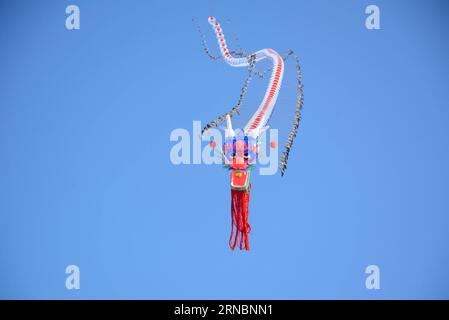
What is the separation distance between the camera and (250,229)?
806cm

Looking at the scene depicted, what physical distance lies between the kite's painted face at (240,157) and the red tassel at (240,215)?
0.14 meters

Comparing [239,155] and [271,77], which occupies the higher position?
[271,77]

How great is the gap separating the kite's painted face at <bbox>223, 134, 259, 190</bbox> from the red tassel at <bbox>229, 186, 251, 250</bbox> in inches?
5.4

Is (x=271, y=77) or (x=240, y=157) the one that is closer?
(x=240, y=157)

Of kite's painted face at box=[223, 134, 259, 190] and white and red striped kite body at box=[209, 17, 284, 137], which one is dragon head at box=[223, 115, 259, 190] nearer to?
kite's painted face at box=[223, 134, 259, 190]

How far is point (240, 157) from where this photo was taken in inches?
314

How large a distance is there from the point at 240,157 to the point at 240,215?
791 mm

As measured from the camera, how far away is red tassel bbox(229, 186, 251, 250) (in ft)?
26.2

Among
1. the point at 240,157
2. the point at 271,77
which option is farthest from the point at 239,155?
the point at 271,77

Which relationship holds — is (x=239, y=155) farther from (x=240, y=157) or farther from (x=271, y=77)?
(x=271, y=77)

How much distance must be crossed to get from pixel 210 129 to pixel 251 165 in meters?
0.75

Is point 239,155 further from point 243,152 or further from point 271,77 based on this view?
point 271,77

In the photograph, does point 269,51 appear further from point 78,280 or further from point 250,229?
point 78,280
